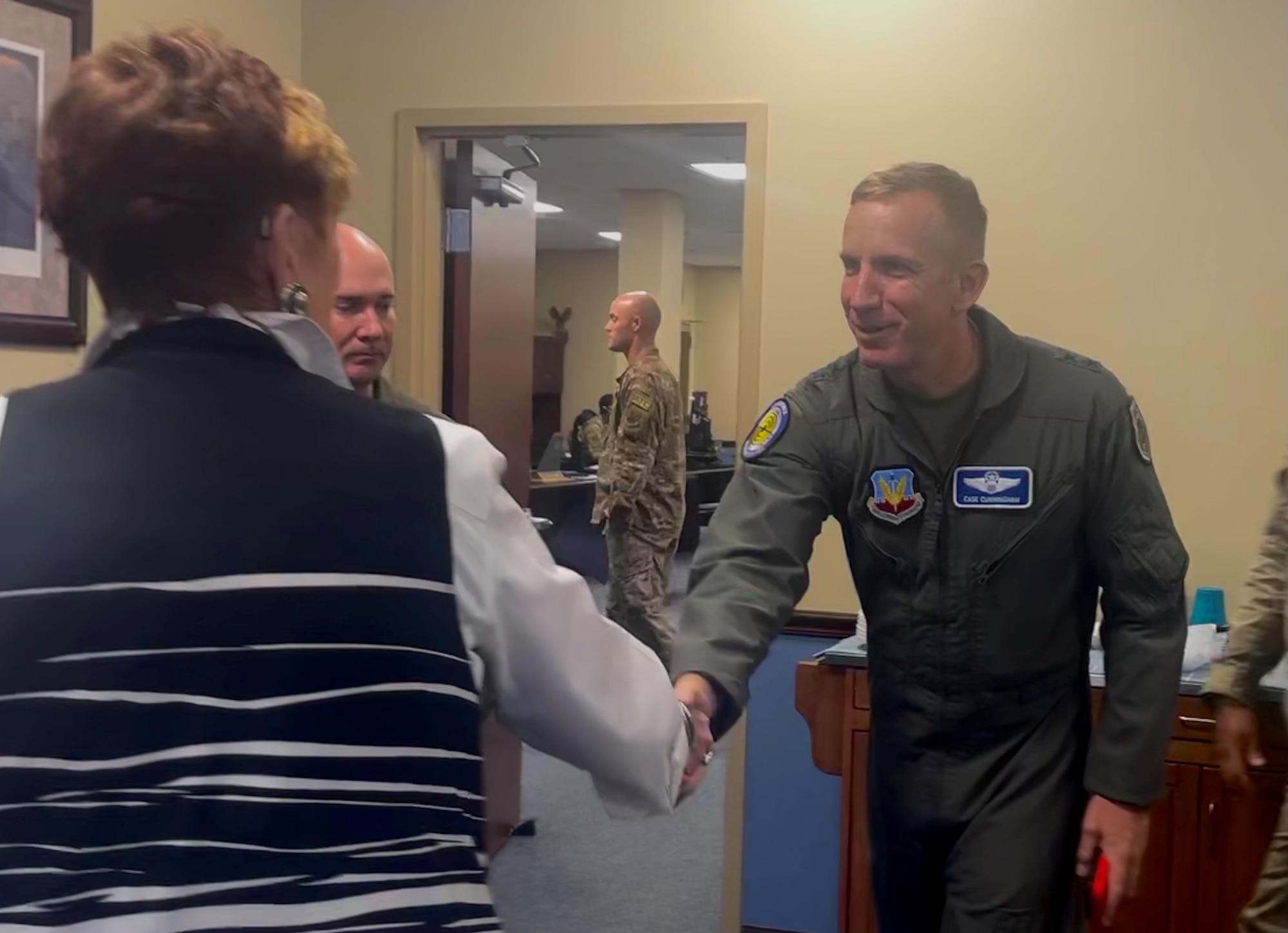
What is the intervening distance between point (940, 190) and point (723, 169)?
6584mm

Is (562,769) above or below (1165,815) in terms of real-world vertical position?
below

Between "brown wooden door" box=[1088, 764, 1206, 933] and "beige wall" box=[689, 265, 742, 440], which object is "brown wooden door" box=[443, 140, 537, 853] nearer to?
"brown wooden door" box=[1088, 764, 1206, 933]

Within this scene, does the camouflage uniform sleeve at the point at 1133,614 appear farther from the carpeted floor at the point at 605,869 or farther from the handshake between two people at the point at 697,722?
the carpeted floor at the point at 605,869

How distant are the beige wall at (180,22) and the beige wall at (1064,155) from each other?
64 cm

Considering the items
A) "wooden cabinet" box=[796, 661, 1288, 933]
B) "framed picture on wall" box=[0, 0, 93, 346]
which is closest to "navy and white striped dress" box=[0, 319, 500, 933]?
"framed picture on wall" box=[0, 0, 93, 346]

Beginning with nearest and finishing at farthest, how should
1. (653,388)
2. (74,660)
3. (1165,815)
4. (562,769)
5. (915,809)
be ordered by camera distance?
(74,660) < (915,809) < (1165,815) < (562,769) < (653,388)

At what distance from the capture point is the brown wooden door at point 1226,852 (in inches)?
108

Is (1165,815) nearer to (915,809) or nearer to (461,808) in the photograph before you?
(915,809)

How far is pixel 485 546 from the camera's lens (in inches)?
39.4

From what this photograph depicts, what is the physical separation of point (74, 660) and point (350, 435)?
242mm

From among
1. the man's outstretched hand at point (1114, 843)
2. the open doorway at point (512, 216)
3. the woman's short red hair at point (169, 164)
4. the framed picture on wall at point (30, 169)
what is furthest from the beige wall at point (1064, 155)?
the woman's short red hair at point (169, 164)

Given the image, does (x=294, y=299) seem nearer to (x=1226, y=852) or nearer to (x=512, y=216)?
(x=1226, y=852)

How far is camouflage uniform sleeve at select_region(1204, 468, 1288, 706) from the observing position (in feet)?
6.66

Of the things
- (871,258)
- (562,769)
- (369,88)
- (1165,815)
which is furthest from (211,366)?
(562,769)
